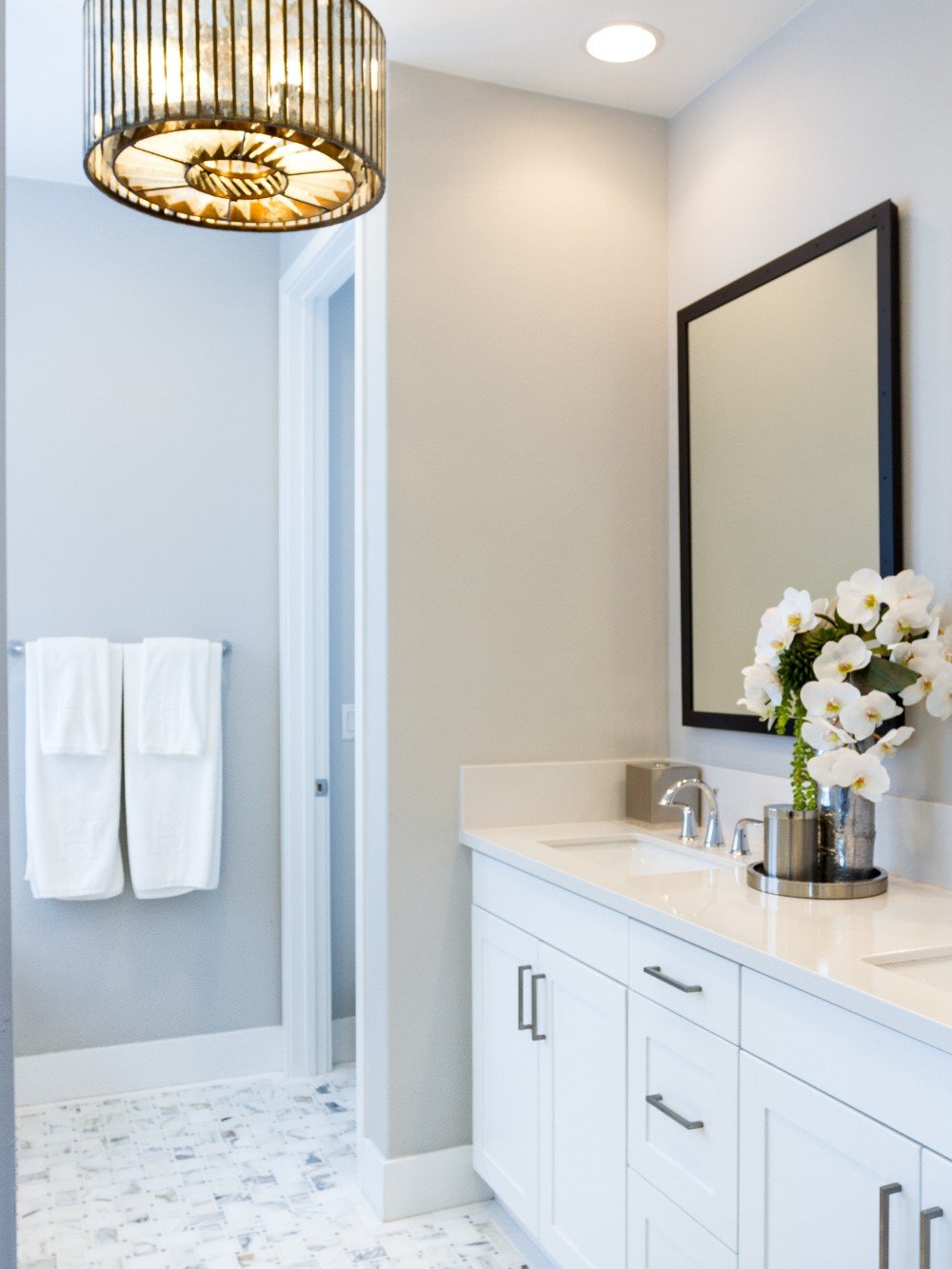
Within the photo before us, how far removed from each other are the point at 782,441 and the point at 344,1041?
218 centimetres

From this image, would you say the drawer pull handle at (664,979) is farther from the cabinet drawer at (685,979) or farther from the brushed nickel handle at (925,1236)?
the brushed nickel handle at (925,1236)

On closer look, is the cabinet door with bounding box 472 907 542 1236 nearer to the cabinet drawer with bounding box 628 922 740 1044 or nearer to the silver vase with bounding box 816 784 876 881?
the cabinet drawer with bounding box 628 922 740 1044

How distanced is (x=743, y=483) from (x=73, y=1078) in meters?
2.33

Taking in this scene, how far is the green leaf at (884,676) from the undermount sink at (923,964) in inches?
17.0

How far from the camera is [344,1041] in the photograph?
10.9ft

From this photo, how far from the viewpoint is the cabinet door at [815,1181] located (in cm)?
121

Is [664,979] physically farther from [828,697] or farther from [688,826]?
[688,826]

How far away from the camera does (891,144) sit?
194 cm

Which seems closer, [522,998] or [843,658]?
[843,658]

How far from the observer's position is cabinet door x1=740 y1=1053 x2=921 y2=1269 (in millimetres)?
1207

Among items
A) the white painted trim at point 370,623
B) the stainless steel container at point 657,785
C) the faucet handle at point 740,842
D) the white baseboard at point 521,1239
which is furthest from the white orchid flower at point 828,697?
the white baseboard at point 521,1239

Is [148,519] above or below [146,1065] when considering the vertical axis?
above

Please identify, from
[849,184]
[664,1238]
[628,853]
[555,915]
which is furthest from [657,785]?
[849,184]

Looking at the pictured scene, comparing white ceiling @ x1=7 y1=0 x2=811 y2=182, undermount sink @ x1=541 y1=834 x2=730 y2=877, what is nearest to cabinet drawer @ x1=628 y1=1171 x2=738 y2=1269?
undermount sink @ x1=541 y1=834 x2=730 y2=877
